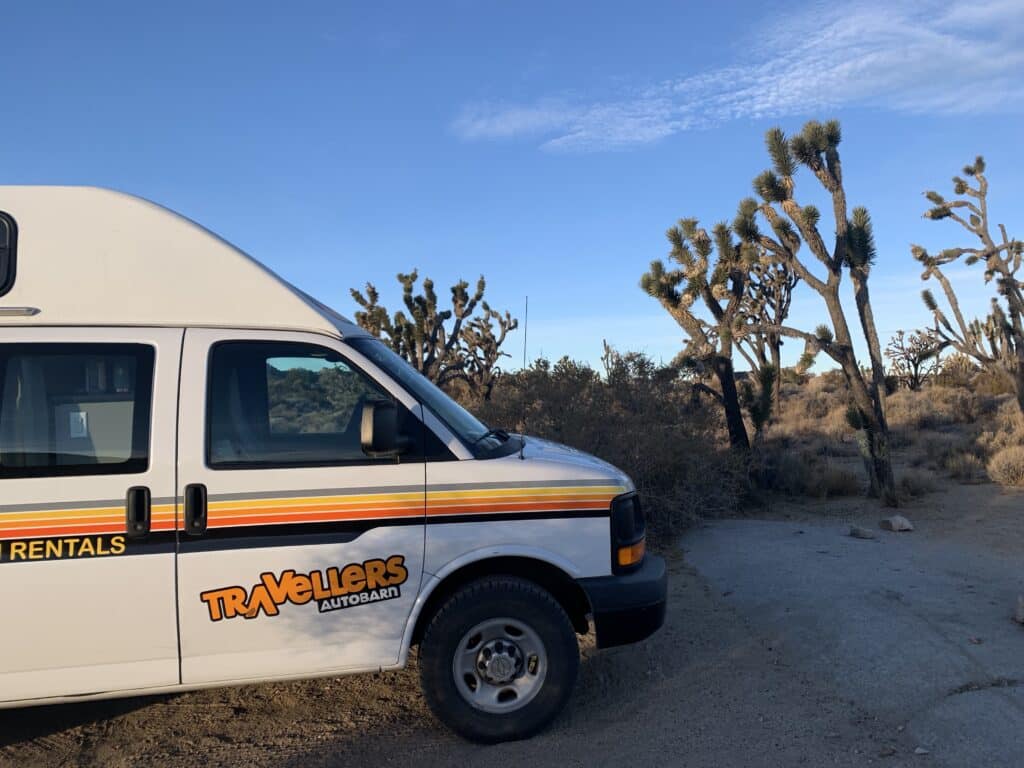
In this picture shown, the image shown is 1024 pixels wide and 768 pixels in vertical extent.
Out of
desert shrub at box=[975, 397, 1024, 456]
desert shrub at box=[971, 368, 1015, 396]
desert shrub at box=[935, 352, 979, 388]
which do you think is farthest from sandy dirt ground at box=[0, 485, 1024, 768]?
desert shrub at box=[935, 352, 979, 388]

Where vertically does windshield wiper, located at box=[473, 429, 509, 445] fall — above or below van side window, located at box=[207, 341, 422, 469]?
below

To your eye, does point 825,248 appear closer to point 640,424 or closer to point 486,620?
point 640,424

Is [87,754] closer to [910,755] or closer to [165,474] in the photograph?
[165,474]

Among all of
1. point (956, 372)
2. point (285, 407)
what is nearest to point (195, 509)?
point (285, 407)

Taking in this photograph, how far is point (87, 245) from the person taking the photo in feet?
14.0

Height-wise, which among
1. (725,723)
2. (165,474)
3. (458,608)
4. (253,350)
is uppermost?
(253,350)

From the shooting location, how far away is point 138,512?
393cm

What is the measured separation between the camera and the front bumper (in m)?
4.40

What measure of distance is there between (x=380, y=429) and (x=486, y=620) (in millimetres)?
1184

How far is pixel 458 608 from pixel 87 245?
2734mm

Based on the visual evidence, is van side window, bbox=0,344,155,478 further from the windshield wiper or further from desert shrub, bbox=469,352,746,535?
desert shrub, bbox=469,352,746,535

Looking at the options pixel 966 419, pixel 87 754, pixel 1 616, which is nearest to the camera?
pixel 1 616

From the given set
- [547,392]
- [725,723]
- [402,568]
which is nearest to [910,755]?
[725,723]

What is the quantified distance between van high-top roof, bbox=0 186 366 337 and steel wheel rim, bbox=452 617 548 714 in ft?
6.00
